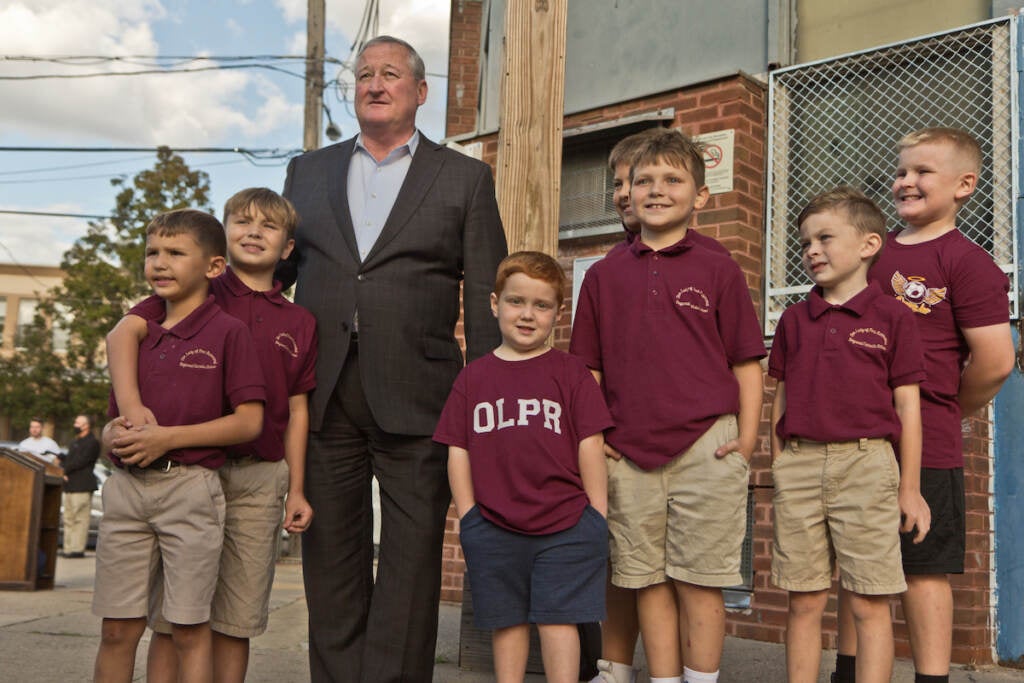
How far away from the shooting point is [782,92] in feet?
20.6

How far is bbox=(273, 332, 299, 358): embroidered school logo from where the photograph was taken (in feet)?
11.1

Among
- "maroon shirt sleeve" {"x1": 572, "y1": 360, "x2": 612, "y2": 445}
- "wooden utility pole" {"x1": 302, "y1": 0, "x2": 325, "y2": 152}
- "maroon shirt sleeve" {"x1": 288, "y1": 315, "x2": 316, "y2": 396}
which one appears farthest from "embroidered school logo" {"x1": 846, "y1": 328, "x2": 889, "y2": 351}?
"wooden utility pole" {"x1": 302, "y1": 0, "x2": 325, "y2": 152}

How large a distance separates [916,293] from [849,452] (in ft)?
2.00

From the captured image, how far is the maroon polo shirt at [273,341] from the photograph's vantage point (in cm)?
331

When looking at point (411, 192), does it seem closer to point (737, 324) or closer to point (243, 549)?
point (737, 324)

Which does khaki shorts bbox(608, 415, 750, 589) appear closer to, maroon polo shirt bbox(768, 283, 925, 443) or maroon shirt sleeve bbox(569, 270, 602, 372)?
maroon polo shirt bbox(768, 283, 925, 443)

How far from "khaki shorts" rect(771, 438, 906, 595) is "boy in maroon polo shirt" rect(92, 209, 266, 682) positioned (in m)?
1.67

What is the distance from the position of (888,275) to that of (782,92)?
3222 mm

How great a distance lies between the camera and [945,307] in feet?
10.7

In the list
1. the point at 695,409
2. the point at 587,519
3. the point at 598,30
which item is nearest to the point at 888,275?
the point at 695,409

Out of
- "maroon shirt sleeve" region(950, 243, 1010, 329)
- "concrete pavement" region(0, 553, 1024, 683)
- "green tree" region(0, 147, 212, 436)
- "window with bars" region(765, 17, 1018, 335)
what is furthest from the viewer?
"green tree" region(0, 147, 212, 436)

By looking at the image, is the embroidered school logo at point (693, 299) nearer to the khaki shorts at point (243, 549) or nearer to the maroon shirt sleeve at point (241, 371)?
the maroon shirt sleeve at point (241, 371)

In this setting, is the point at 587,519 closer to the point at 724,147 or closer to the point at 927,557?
the point at 927,557

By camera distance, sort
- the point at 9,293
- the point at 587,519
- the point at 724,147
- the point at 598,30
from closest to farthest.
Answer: the point at 587,519 < the point at 724,147 < the point at 598,30 < the point at 9,293
